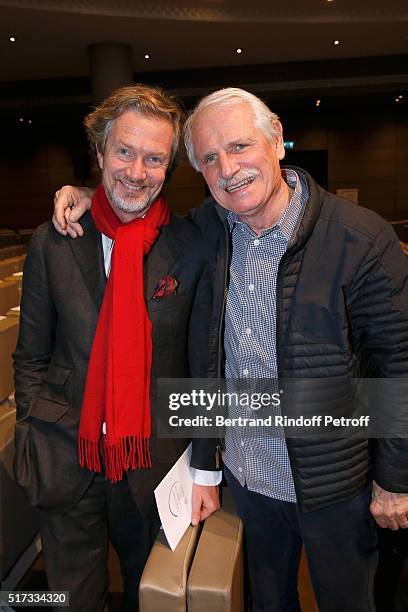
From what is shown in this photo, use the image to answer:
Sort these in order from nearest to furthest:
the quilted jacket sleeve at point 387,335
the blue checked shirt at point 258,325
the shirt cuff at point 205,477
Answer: the quilted jacket sleeve at point 387,335, the blue checked shirt at point 258,325, the shirt cuff at point 205,477

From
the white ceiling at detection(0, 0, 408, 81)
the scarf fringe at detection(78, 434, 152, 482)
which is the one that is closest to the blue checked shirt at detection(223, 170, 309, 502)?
the scarf fringe at detection(78, 434, 152, 482)

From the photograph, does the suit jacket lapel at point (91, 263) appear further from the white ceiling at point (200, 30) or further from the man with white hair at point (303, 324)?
the white ceiling at point (200, 30)

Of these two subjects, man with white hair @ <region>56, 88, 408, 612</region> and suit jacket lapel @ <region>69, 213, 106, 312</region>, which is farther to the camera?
suit jacket lapel @ <region>69, 213, 106, 312</region>

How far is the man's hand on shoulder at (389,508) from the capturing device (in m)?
1.16

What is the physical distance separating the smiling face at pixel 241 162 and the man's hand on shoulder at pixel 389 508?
68 cm

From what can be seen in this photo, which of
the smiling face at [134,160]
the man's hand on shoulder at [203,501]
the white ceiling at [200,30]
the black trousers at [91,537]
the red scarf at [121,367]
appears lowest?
the black trousers at [91,537]

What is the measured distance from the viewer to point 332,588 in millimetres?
1221

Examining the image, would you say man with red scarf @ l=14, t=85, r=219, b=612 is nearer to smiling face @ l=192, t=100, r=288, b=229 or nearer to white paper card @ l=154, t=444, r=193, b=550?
white paper card @ l=154, t=444, r=193, b=550

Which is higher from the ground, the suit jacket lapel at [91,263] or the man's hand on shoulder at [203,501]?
the suit jacket lapel at [91,263]

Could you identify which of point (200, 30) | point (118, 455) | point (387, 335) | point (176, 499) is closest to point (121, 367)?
point (118, 455)

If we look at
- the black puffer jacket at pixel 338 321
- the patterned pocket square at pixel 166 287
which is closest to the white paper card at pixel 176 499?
the black puffer jacket at pixel 338 321

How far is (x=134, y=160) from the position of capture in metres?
1.25

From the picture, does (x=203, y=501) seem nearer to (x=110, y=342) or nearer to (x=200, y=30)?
(x=110, y=342)

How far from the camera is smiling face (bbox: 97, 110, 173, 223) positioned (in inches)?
48.9
